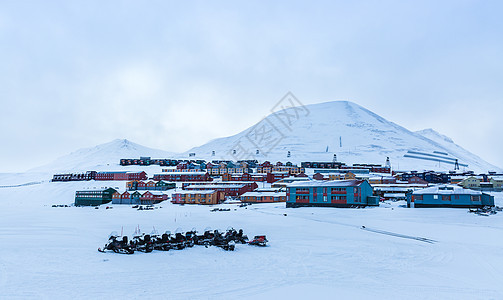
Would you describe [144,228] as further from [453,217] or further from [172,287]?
[453,217]

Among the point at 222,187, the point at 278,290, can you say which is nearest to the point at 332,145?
the point at 222,187

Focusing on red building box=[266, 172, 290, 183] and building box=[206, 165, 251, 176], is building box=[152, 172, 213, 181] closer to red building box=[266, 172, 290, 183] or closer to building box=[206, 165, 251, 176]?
building box=[206, 165, 251, 176]

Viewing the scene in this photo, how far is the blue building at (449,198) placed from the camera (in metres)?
40.2

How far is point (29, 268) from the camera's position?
14.2 metres

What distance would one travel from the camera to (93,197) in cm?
6212

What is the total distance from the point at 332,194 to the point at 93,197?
4576 cm

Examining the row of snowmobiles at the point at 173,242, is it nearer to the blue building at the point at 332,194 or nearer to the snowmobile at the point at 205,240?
the snowmobile at the point at 205,240

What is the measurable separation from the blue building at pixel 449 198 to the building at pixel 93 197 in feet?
177

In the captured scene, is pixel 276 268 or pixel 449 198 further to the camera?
pixel 449 198

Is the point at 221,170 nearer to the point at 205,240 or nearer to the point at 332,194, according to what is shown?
the point at 332,194

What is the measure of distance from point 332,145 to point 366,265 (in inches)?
7320

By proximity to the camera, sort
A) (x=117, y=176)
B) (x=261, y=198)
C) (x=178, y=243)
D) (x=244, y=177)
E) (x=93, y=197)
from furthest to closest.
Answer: (x=117, y=176) → (x=244, y=177) → (x=93, y=197) → (x=261, y=198) → (x=178, y=243)

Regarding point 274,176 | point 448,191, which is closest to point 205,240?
point 448,191

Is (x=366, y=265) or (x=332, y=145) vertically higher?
(x=332, y=145)
